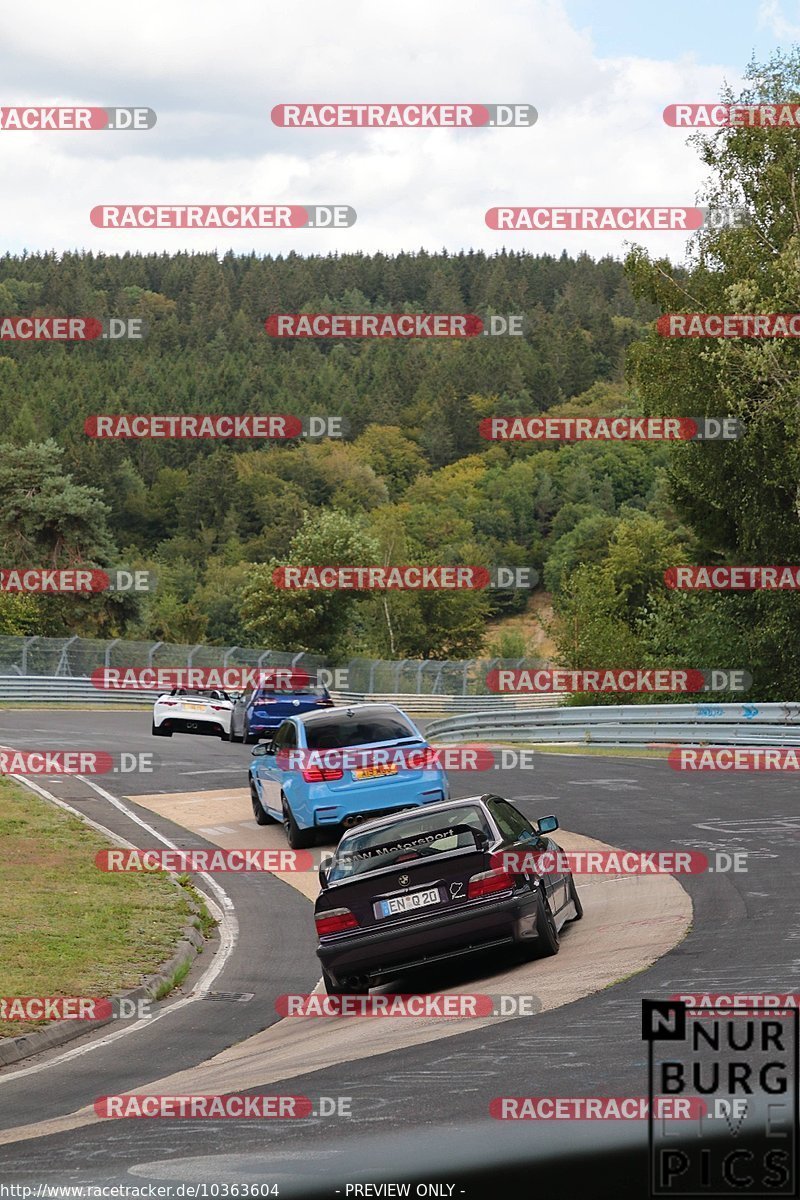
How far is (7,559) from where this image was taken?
7244cm

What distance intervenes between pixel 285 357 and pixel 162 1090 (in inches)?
7362

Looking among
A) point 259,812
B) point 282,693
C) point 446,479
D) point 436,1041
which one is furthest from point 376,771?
point 446,479

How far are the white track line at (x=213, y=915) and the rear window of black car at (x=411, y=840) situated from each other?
1.78m

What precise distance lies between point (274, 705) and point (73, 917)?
16.7 metres

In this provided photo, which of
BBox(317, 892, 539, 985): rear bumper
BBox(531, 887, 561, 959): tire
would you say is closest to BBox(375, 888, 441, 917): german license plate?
BBox(317, 892, 539, 985): rear bumper

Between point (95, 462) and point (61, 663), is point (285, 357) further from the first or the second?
point (61, 663)

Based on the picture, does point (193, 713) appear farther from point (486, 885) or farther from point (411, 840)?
point (486, 885)

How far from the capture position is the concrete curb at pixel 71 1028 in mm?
9906

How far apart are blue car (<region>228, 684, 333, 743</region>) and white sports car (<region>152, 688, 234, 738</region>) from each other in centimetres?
121

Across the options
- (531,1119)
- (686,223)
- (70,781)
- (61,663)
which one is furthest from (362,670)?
(531,1119)

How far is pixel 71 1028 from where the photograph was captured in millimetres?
10648

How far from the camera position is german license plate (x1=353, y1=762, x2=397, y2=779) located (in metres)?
16.6

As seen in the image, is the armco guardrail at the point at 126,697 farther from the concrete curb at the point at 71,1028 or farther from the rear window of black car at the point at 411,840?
the rear window of black car at the point at 411,840

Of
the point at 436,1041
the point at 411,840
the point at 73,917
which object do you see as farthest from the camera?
the point at 73,917
